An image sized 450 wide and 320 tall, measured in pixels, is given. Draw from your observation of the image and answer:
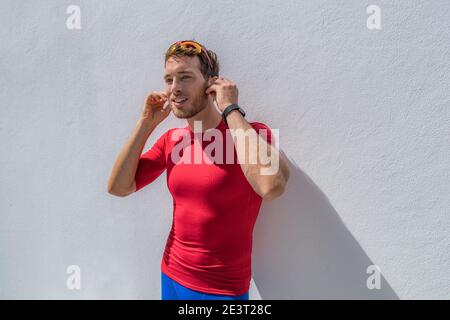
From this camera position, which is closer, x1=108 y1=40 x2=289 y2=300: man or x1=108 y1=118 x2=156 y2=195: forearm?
x1=108 y1=40 x2=289 y2=300: man

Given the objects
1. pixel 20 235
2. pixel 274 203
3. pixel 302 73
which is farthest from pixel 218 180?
pixel 20 235

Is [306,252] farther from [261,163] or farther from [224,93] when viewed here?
[224,93]

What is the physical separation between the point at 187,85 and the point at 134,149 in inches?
13.2

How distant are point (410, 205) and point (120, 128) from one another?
4.22 ft

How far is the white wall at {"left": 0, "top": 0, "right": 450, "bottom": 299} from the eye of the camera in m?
1.13

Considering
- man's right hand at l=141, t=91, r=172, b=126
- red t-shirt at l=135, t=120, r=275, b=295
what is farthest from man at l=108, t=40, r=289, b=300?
man's right hand at l=141, t=91, r=172, b=126

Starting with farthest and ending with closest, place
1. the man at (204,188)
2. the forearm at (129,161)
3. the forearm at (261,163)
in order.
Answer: the forearm at (129,161) < the man at (204,188) < the forearm at (261,163)

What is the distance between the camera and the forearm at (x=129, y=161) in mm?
1203

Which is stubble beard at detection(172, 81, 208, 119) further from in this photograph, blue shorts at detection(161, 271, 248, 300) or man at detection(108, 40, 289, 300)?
blue shorts at detection(161, 271, 248, 300)

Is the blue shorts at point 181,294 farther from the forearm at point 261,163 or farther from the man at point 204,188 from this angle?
the forearm at point 261,163

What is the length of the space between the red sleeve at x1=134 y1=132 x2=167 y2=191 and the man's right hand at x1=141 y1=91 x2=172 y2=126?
0.30 ft

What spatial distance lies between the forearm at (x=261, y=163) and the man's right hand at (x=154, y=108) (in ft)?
1.37

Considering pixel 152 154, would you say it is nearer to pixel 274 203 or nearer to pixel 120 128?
pixel 120 128

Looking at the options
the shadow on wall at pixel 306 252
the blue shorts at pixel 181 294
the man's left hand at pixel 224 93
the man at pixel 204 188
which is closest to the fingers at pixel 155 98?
the man at pixel 204 188
